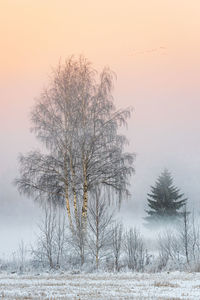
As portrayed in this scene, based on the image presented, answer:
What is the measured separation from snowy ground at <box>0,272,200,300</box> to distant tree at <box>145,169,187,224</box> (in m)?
27.2

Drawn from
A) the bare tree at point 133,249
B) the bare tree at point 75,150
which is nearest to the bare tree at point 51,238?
the bare tree at point 75,150

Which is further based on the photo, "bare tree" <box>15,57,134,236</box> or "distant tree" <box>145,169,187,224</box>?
"distant tree" <box>145,169,187,224</box>

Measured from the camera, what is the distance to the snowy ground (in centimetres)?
1408

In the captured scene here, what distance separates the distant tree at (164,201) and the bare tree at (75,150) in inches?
819

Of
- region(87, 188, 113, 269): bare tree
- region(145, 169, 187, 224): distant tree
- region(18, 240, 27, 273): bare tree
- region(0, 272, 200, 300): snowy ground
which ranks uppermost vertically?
region(145, 169, 187, 224): distant tree

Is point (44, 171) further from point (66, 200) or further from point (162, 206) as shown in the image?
point (162, 206)

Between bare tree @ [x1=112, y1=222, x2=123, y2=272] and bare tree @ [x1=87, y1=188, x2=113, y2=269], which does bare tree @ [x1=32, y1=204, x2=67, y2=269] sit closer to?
bare tree @ [x1=87, y1=188, x2=113, y2=269]

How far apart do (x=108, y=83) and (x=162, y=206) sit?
73.9 feet

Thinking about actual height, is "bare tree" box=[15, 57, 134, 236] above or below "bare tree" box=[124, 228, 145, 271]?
above

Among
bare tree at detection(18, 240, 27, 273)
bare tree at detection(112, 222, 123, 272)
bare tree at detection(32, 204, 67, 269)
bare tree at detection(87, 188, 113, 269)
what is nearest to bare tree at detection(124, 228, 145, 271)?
bare tree at detection(112, 222, 123, 272)

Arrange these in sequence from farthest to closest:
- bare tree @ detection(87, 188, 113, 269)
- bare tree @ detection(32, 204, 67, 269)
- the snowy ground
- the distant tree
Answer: the distant tree < bare tree @ detection(32, 204, 67, 269) < bare tree @ detection(87, 188, 113, 269) < the snowy ground

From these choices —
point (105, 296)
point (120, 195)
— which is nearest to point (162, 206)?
point (120, 195)

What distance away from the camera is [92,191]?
93.7 feet

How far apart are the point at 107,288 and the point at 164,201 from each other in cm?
3318
